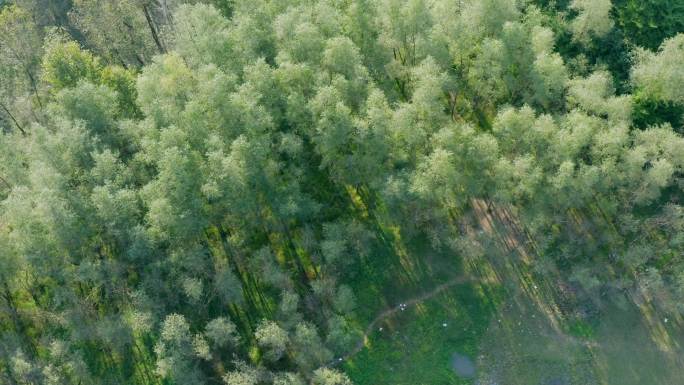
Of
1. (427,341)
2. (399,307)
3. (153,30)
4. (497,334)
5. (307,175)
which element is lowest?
(497,334)

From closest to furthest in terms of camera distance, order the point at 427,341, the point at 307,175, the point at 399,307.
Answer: the point at 427,341 < the point at 399,307 < the point at 307,175

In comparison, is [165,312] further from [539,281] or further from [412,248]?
[539,281]

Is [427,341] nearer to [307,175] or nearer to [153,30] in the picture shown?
[307,175]

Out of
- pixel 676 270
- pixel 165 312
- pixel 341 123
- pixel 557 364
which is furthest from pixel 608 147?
pixel 165 312

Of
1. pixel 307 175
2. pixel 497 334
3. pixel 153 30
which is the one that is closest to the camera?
pixel 497 334

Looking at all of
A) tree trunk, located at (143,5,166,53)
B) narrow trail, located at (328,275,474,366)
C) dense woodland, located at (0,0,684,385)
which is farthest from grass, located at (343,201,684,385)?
tree trunk, located at (143,5,166,53)

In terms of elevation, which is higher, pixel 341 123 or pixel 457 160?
pixel 341 123

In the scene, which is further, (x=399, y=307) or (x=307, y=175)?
(x=307, y=175)

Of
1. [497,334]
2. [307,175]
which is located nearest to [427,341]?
[497,334]

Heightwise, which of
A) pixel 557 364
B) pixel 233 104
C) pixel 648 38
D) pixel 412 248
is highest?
pixel 233 104
